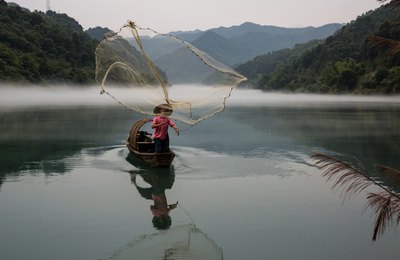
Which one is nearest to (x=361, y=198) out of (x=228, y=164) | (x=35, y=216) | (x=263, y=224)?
(x=263, y=224)

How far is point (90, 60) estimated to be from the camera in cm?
11956

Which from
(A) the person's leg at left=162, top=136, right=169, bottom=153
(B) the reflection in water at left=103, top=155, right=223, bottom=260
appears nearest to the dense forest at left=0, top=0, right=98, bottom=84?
(A) the person's leg at left=162, top=136, right=169, bottom=153

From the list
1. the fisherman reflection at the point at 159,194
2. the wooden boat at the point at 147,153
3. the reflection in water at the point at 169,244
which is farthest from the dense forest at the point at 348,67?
the reflection in water at the point at 169,244

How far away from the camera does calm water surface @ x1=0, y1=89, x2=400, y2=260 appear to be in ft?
29.0

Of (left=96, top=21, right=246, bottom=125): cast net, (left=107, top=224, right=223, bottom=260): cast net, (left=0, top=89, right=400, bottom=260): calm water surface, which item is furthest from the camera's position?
(left=96, top=21, right=246, bottom=125): cast net

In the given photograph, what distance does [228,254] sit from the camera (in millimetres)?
8578

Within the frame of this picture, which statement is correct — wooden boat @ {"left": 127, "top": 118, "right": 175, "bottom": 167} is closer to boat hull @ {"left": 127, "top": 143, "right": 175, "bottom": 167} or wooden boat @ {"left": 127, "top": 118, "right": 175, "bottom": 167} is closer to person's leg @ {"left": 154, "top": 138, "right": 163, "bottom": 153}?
boat hull @ {"left": 127, "top": 143, "right": 175, "bottom": 167}

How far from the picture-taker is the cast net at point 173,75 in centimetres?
1381

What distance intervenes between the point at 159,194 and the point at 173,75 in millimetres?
6589

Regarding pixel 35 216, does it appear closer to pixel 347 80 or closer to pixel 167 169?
pixel 167 169

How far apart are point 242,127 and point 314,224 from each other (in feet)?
78.6

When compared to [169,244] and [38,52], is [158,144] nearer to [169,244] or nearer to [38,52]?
[169,244]

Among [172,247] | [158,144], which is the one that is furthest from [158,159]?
[172,247]

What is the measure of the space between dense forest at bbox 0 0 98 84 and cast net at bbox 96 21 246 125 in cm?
7580
